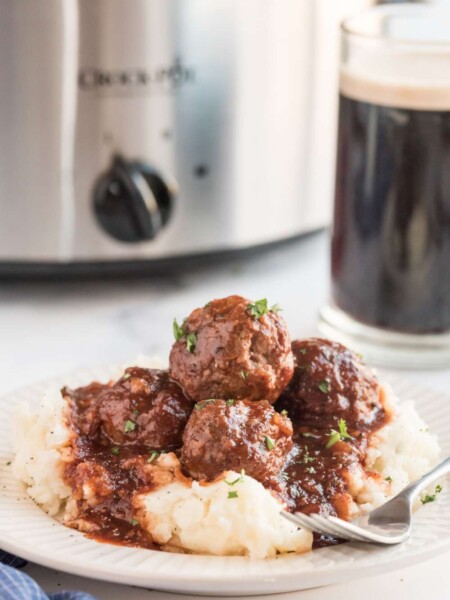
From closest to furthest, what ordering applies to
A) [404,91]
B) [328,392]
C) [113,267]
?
[328,392] < [404,91] < [113,267]

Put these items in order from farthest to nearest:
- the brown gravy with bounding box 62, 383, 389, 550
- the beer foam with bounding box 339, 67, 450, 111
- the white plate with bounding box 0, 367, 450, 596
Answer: the beer foam with bounding box 339, 67, 450, 111 → the brown gravy with bounding box 62, 383, 389, 550 → the white plate with bounding box 0, 367, 450, 596

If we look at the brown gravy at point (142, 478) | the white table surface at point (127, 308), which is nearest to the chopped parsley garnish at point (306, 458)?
the brown gravy at point (142, 478)

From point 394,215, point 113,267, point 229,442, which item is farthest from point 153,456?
point 113,267

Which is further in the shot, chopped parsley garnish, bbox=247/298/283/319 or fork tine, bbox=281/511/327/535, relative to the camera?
chopped parsley garnish, bbox=247/298/283/319

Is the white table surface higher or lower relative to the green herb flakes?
lower

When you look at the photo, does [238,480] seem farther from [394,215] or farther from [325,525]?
[394,215]

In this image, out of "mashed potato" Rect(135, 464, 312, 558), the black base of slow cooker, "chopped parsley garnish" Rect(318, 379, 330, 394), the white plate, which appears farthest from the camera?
the black base of slow cooker

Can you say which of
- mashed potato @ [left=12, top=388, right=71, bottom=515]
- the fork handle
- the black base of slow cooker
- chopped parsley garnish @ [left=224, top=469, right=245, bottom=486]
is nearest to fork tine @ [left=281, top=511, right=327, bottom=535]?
chopped parsley garnish @ [left=224, top=469, right=245, bottom=486]

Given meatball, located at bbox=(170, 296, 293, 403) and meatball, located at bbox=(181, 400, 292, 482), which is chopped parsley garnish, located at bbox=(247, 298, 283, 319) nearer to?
meatball, located at bbox=(170, 296, 293, 403)

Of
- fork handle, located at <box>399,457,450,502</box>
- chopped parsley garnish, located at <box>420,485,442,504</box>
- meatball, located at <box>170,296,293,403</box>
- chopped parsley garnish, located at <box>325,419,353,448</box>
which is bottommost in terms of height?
chopped parsley garnish, located at <box>420,485,442,504</box>
